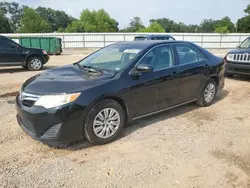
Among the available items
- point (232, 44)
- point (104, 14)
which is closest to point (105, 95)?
point (232, 44)

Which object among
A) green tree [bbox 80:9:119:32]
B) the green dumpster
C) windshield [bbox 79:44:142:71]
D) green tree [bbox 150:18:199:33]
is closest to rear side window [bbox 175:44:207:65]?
windshield [bbox 79:44:142:71]

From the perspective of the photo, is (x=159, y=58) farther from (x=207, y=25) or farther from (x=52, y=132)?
(x=207, y=25)

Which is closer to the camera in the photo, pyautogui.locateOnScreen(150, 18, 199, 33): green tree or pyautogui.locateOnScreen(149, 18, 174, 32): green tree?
pyautogui.locateOnScreen(150, 18, 199, 33): green tree

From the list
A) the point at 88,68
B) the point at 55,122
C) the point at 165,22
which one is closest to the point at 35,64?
the point at 88,68

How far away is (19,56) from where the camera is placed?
33.1 ft

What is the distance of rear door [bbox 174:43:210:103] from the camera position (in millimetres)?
4559

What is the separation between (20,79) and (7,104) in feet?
11.2

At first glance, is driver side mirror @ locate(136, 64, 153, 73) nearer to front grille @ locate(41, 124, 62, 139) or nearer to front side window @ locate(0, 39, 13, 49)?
front grille @ locate(41, 124, 62, 139)

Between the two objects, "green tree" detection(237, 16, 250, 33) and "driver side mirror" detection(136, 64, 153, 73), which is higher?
"green tree" detection(237, 16, 250, 33)

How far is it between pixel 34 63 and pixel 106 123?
8.29 meters

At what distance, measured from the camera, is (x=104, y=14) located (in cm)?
7681

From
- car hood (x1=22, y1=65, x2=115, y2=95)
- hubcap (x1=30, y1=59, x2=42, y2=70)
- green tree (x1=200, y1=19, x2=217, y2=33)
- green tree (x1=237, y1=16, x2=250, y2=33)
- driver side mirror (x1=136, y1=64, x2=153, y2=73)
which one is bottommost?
hubcap (x1=30, y1=59, x2=42, y2=70)

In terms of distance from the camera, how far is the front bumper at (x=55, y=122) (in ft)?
9.96

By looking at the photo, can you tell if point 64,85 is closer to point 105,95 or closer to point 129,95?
point 105,95
